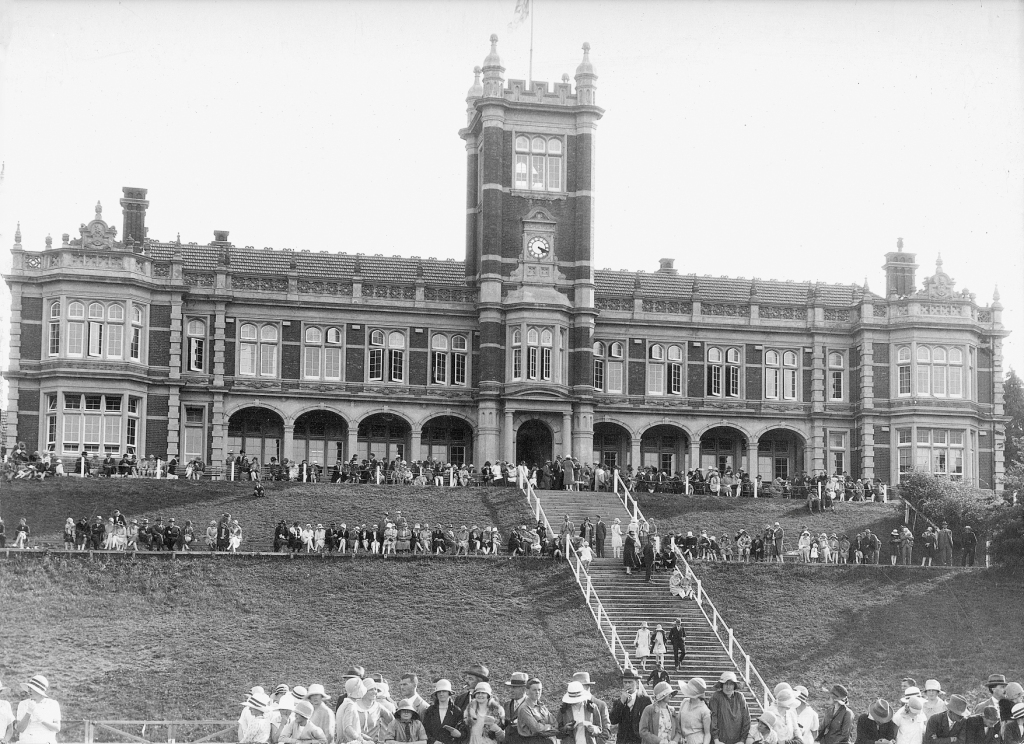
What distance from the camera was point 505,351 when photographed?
5794cm

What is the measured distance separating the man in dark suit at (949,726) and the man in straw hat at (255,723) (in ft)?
27.5

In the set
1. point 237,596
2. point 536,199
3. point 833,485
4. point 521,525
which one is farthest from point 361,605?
point 536,199

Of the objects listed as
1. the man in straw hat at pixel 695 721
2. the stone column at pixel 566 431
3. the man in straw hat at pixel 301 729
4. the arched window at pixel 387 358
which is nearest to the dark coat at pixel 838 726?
the man in straw hat at pixel 695 721

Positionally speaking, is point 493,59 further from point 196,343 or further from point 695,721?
point 695,721

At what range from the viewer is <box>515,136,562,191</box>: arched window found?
195 ft

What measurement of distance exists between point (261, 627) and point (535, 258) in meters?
24.5

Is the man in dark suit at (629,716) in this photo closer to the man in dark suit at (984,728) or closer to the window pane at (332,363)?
the man in dark suit at (984,728)

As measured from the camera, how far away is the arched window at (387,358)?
58.7 m

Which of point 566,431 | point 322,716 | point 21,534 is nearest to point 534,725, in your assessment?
point 322,716

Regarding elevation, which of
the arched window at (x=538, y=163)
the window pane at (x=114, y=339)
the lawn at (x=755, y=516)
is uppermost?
the arched window at (x=538, y=163)

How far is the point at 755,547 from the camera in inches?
1791

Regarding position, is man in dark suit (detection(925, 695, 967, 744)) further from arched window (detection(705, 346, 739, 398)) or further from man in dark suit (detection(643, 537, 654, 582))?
arched window (detection(705, 346, 739, 398))

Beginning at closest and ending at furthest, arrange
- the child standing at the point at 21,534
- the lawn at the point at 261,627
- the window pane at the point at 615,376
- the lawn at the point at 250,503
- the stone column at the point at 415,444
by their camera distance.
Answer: the lawn at the point at 261,627, the child standing at the point at 21,534, the lawn at the point at 250,503, the stone column at the point at 415,444, the window pane at the point at 615,376

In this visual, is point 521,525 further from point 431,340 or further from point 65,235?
point 65,235
